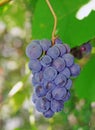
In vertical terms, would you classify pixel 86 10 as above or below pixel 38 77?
above

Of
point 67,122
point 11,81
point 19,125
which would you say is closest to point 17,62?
point 11,81

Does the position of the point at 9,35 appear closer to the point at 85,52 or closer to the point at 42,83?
the point at 85,52

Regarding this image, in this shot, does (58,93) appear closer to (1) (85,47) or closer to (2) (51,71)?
(2) (51,71)

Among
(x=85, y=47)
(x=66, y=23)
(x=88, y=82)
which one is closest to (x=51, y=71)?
(x=66, y=23)

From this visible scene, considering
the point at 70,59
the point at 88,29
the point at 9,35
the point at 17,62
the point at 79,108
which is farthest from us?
the point at 9,35

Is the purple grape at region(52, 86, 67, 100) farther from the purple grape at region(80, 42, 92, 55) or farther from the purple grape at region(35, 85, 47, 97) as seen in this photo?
the purple grape at region(80, 42, 92, 55)

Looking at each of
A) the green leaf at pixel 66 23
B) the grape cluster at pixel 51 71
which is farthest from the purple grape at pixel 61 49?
the green leaf at pixel 66 23
